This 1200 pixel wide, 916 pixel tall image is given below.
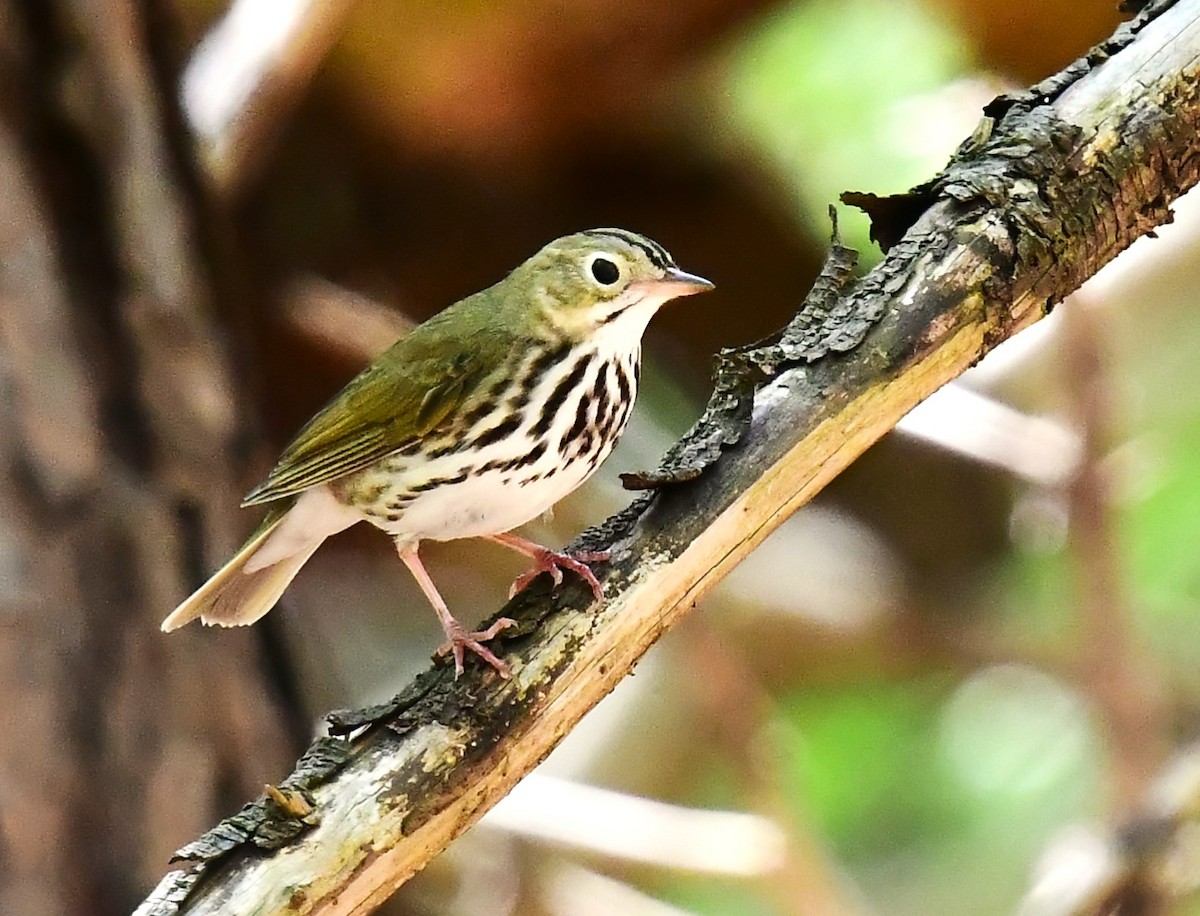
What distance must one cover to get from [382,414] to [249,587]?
1.05 feet

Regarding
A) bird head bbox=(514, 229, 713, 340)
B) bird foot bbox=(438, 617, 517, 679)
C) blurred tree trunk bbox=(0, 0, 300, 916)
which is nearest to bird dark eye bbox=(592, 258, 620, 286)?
bird head bbox=(514, 229, 713, 340)

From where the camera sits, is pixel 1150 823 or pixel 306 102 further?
pixel 306 102

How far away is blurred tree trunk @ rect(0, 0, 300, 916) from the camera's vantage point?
6.08 feet

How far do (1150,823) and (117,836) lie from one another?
4.69 ft

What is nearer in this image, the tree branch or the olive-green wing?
the tree branch

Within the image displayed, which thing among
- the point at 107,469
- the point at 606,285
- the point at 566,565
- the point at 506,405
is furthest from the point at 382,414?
the point at 107,469

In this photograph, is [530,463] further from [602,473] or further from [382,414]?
[602,473]

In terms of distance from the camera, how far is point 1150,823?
1698 mm

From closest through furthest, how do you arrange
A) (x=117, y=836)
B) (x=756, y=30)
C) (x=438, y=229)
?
(x=117, y=836) < (x=756, y=30) < (x=438, y=229)

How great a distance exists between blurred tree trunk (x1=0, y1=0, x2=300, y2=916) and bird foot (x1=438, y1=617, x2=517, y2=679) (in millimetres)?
910

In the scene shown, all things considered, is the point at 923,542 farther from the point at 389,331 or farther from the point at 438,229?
the point at 389,331

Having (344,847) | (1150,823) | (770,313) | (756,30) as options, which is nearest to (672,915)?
(1150,823)

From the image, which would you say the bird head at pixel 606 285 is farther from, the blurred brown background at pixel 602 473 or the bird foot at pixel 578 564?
the blurred brown background at pixel 602 473

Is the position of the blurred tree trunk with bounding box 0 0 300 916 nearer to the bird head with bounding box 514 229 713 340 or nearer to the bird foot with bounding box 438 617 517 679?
the bird head with bounding box 514 229 713 340
